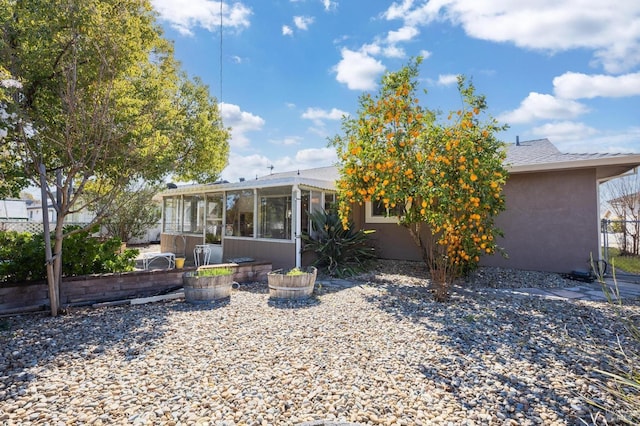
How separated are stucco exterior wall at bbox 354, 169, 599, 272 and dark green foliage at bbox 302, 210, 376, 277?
346cm

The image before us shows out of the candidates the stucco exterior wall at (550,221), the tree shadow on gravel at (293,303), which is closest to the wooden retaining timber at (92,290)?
the tree shadow on gravel at (293,303)

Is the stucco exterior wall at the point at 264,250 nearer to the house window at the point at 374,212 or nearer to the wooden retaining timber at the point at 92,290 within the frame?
the wooden retaining timber at the point at 92,290

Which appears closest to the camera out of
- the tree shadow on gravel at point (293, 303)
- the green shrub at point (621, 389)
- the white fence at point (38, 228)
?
the green shrub at point (621, 389)

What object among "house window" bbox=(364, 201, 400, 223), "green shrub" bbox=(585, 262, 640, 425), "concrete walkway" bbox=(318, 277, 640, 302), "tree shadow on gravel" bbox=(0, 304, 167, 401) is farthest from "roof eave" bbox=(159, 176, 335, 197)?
"green shrub" bbox=(585, 262, 640, 425)

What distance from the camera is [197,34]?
31.4 feet

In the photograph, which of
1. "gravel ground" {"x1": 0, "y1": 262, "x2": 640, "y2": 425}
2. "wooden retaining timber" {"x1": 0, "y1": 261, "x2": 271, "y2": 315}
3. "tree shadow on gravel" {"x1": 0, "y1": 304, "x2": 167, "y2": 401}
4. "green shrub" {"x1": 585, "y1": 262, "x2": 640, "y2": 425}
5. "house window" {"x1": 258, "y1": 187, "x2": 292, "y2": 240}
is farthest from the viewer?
"house window" {"x1": 258, "y1": 187, "x2": 292, "y2": 240}

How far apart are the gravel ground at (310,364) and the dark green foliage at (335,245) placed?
292 cm

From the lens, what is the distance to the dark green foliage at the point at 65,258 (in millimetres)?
5332

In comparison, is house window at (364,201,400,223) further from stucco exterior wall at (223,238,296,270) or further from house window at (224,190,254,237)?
house window at (224,190,254,237)

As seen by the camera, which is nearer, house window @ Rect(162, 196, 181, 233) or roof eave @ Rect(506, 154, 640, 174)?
roof eave @ Rect(506, 154, 640, 174)

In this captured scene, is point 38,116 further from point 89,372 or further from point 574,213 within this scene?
point 574,213

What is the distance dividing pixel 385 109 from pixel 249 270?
Answer: 4.60 metres

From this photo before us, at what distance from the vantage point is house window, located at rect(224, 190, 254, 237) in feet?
31.2

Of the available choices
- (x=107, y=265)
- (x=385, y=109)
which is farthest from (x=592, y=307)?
(x=107, y=265)
